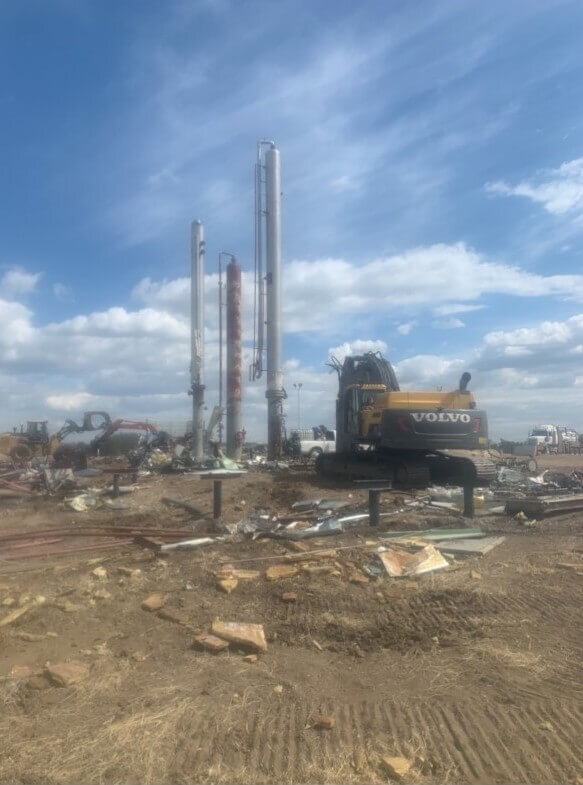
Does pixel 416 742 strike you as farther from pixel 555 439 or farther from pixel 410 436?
pixel 555 439

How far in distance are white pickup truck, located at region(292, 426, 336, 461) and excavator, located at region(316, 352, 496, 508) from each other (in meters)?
15.6

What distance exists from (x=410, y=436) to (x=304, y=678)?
37.3 feet

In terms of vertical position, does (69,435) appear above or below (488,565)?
above

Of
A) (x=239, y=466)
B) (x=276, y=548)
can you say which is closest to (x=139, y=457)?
(x=239, y=466)

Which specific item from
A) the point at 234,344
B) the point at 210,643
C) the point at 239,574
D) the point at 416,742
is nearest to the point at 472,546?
the point at 239,574

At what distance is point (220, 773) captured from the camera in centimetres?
391

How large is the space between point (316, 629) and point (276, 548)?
3858 mm

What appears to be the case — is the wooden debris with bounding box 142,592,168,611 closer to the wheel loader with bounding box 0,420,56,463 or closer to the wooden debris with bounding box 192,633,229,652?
the wooden debris with bounding box 192,633,229,652

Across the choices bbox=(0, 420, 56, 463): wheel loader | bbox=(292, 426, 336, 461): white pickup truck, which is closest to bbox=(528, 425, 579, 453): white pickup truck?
bbox=(292, 426, 336, 461): white pickup truck

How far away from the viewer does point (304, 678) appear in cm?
535

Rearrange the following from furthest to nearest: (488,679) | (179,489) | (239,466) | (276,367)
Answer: (276,367)
(239,466)
(179,489)
(488,679)

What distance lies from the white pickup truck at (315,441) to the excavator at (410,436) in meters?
15.6

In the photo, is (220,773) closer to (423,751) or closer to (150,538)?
(423,751)

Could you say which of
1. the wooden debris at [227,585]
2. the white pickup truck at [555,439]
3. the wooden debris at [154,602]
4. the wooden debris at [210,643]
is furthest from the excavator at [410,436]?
the white pickup truck at [555,439]
